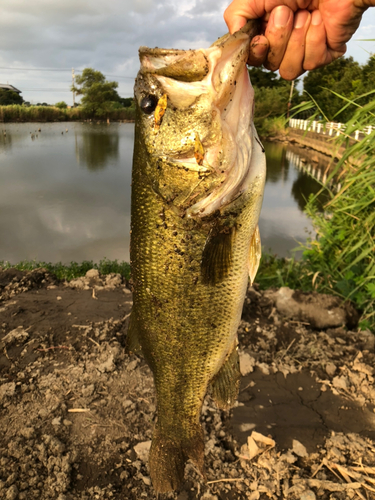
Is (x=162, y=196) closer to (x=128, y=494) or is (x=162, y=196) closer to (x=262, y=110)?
(x=128, y=494)

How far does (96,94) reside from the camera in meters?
44.9

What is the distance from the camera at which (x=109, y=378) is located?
323 centimetres

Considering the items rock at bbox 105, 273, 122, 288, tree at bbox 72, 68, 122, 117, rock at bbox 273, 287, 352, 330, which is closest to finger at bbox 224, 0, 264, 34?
rock at bbox 273, 287, 352, 330

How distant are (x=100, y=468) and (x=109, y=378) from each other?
0.82 meters

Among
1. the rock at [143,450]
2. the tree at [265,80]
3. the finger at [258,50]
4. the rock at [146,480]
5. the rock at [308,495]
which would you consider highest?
the tree at [265,80]

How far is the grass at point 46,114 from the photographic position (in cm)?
3369

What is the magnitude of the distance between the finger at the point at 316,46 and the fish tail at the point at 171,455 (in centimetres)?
221

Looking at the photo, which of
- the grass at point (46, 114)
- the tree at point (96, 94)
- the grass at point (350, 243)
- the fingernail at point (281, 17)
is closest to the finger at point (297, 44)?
the fingernail at point (281, 17)

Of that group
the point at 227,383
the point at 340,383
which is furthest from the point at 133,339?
the point at 340,383

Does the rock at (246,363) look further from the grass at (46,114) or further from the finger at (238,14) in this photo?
the grass at (46,114)

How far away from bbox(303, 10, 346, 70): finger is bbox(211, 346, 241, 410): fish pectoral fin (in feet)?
5.66

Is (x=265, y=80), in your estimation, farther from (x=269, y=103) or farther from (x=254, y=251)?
(x=254, y=251)

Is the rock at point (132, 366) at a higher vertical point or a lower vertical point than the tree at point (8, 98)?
lower

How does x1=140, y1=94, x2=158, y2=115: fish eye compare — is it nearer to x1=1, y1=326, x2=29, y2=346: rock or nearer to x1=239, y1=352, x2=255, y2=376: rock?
x1=239, y1=352, x2=255, y2=376: rock
